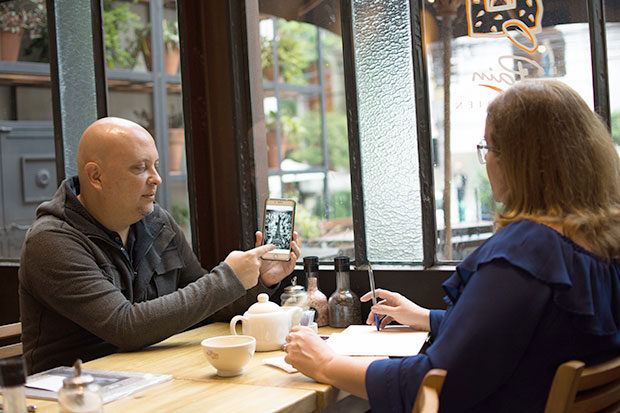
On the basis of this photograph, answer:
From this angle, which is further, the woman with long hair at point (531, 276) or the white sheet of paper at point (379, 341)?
the white sheet of paper at point (379, 341)

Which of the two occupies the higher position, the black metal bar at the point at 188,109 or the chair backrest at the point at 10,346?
the black metal bar at the point at 188,109

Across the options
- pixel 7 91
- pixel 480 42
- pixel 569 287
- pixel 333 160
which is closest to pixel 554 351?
pixel 569 287

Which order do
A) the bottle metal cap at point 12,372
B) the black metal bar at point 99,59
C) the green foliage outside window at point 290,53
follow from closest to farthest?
the bottle metal cap at point 12,372 < the black metal bar at point 99,59 < the green foliage outside window at point 290,53

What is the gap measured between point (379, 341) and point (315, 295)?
439 millimetres

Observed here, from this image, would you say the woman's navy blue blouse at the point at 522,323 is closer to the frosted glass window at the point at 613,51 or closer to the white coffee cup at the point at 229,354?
the white coffee cup at the point at 229,354

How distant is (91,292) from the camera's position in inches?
74.2

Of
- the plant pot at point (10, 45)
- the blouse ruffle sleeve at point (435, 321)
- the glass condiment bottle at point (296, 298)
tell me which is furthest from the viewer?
the plant pot at point (10, 45)

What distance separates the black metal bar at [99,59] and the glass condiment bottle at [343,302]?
4.28 ft

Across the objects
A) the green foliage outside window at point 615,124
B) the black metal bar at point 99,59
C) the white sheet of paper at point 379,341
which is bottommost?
the white sheet of paper at point 379,341

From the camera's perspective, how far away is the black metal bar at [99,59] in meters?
2.82

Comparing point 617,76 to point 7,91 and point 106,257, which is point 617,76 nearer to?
point 106,257

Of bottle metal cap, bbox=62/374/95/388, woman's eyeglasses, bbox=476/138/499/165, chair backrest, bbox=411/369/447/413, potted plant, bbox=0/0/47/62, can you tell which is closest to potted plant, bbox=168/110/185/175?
potted plant, bbox=0/0/47/62

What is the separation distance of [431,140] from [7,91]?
360 centimetres

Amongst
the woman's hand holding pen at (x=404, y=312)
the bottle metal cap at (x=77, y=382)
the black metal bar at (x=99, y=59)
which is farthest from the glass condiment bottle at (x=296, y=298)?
the black metal bar at (x=99, y=59)
